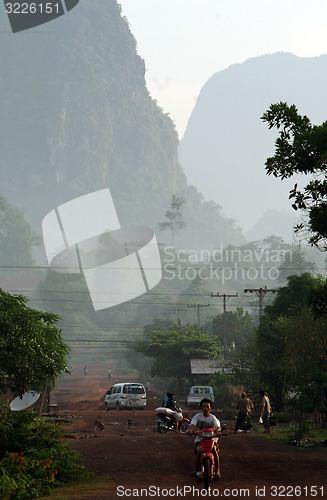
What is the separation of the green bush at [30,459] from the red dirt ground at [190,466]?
0.81 metres

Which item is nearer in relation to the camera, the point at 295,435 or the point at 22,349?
the point at 22,349

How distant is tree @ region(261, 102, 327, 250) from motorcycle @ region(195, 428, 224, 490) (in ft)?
15.7

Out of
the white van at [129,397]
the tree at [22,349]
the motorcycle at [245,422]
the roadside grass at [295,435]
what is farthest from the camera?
the white van at [129,397]

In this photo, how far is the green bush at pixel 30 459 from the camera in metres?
12.6

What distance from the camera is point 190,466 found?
51.0ft

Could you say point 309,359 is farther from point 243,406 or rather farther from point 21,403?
point 21,403

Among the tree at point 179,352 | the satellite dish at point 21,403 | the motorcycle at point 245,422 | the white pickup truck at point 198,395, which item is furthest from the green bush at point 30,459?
the tree at point 179,352

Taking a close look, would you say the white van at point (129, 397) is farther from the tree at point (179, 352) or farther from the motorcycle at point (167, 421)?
the tree at point (179, 352)

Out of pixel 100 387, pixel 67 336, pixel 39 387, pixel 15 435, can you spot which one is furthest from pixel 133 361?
pixel 15 435

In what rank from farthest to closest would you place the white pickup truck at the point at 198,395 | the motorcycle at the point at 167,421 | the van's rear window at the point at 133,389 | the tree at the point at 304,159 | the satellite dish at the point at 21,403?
the white pickup truck at the point at 198,395 < the van's rear window at the point at 133,389 < the satellite dish at the point at 21,403 < the motorcycle at the point at 167,421 < the tree at the point at 304,159

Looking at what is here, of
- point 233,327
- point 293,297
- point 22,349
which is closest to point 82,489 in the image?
point 22,349

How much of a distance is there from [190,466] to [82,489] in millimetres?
3250

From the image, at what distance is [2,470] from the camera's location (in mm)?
12812

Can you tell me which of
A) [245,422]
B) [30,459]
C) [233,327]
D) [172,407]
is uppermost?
[233,327]
